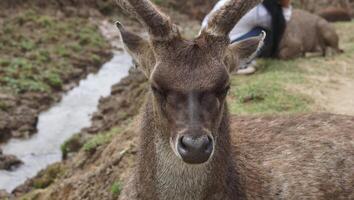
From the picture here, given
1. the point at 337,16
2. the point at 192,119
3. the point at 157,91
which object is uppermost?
the point at 337,16

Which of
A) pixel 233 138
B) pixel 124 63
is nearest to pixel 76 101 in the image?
pixel 124 63

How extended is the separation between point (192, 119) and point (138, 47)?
0.99 m

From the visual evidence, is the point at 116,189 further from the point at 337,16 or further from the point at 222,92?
the point at 337,16

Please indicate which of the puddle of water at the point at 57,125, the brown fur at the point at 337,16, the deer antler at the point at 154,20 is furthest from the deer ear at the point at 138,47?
the brown fur at the point at 337,16

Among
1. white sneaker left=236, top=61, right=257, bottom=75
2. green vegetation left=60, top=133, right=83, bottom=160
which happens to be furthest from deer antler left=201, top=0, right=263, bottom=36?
green vegetation left=60, top=133, right=83, bottom=160

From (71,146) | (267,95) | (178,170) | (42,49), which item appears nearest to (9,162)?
(71,146)

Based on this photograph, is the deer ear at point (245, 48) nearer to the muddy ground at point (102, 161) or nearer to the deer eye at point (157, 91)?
the deer eye at point (157, 91)

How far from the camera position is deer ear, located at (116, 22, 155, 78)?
545 centimetres

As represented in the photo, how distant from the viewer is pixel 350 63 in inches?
545

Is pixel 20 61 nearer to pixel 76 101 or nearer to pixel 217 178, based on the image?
pixel 76 101

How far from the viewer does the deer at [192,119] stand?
490 centimetres

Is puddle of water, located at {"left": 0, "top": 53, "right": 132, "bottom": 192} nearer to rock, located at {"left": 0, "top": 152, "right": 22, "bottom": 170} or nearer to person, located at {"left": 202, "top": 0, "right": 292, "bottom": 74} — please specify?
rock, located at {"left": 0, "top": 152, "right": 22, "bottom": 170}

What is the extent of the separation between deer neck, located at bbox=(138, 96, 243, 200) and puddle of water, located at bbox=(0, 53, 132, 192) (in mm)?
6730

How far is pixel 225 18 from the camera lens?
5.27 m
